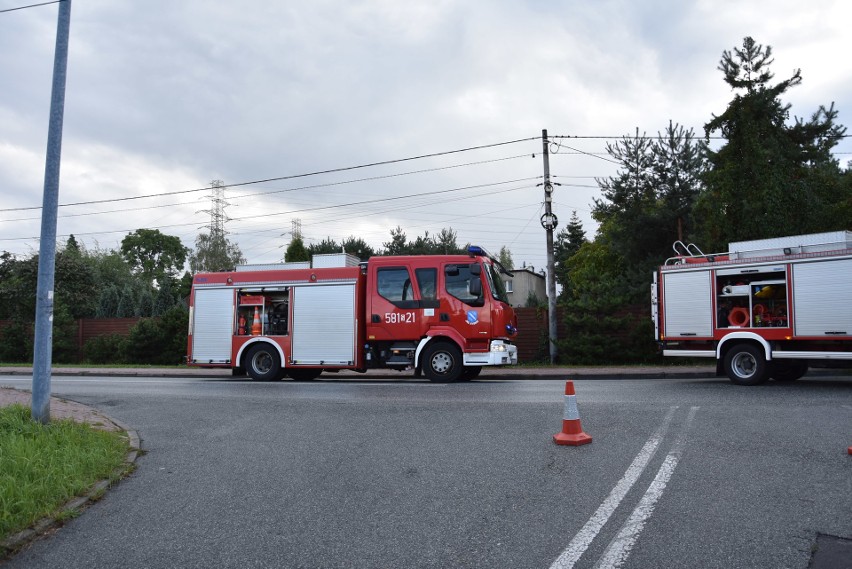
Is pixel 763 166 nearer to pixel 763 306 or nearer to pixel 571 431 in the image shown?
pixel 763 306

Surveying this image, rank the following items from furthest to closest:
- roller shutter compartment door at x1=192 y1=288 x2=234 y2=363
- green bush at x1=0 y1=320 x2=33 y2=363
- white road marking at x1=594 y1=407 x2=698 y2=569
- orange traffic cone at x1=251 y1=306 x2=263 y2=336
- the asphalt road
Answer: green bush at x1=0 y1=320 x2=33 y2=363, roller shutter compartment door at x1=192 y1=288 x2=234 y2=363, orange traffic cone at x1=251 y1=306 x2=263 y2=336, the asphalt road, white road marking at x1=594 y1=407 x2=698 y2=569

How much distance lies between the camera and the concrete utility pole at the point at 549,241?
21438 millimetres

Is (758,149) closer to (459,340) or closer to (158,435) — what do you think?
(459,340)

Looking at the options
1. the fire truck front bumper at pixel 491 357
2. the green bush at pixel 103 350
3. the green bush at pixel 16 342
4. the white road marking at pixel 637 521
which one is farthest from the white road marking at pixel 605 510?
the green bush at pixel 16 342

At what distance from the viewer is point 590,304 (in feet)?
68.3

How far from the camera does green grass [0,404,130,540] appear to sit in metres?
5.14

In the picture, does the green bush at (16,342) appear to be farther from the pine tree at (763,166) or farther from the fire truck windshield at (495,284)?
the pine tree at (763,166)

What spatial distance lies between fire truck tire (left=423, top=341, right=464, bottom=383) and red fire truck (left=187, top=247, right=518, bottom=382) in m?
0.02

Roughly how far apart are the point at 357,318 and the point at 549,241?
→ 927cm

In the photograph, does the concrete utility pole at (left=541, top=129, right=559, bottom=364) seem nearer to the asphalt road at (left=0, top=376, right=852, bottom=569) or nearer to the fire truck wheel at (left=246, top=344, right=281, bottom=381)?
the fire truck wheel at (left=246, top=344, right=281, bottom=381)

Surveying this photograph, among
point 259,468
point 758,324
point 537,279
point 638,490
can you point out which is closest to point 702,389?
point 758,324

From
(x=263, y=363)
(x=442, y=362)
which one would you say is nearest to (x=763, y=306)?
(x=442, y=362)

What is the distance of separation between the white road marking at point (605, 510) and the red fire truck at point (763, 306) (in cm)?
679

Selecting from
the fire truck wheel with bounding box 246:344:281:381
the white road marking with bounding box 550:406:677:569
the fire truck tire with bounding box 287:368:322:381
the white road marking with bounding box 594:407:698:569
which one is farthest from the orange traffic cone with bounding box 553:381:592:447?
the fire truck tire with bounding box 287:368:322:381
